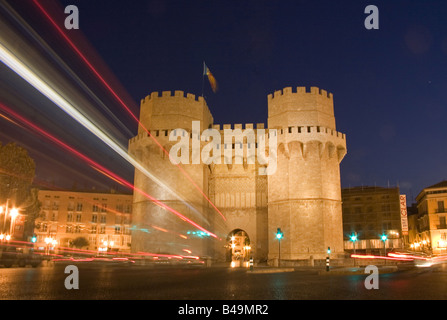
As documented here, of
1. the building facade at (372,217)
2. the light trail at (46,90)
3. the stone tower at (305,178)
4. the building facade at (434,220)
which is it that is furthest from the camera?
the building facade at (372,217)

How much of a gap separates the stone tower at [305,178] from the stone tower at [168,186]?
517cm

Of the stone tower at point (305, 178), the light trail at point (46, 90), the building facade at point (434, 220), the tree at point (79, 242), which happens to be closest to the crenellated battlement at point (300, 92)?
the stone tower at point (305, 178)

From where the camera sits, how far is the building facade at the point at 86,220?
170 ft

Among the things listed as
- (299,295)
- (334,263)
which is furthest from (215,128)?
(299,295)

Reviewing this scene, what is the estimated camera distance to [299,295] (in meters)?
8.16

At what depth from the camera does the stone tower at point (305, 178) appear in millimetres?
26219

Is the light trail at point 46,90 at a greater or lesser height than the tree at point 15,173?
greater

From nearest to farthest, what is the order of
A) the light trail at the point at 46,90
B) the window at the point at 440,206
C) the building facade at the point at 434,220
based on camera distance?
the light trail at the point at 46,90 < the building facade at the point at 434,220 < the window at the point at 440,206

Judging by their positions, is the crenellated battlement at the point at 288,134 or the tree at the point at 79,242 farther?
the tree at the point at 79,242

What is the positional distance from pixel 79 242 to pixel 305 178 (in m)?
35.0

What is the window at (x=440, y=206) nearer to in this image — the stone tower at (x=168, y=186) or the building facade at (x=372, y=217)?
the building facade at (x=372, y=217)

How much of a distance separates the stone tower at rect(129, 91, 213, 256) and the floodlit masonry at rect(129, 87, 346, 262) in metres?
0.07

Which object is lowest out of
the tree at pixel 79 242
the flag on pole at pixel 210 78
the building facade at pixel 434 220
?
the tree at pixel 79 242

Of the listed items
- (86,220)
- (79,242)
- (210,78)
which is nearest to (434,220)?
(210,78)
